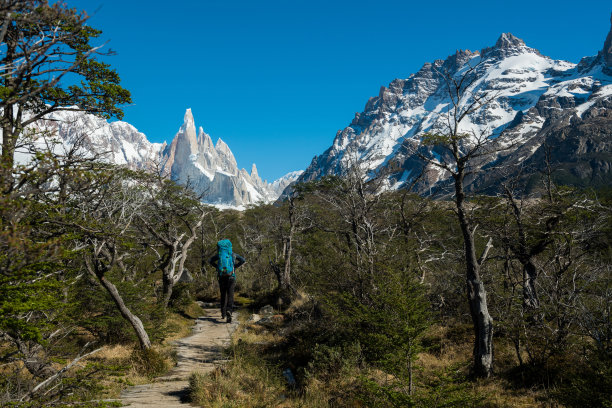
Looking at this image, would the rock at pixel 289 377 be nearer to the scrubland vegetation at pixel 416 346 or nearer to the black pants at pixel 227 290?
the scrubland vegetation at pixel 416 346

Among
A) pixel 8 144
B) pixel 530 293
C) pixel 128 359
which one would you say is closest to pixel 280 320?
pixel 128 359

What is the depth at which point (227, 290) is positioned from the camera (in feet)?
35.7

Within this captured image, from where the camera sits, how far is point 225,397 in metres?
6.07

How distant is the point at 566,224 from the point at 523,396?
27.4 feet

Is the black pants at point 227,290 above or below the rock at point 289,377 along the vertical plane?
above

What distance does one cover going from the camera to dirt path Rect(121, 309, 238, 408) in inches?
242

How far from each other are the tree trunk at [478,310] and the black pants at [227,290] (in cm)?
666

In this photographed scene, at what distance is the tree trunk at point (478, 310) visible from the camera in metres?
7.80

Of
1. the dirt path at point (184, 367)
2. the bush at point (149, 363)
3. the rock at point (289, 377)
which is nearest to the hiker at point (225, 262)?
the dirt path at point (184, 367)

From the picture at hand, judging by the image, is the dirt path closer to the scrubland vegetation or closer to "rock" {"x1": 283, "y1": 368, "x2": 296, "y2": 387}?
the scrubland vegetation

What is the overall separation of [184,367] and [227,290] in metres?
2.70

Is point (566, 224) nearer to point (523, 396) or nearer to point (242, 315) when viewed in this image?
point (523, 396)

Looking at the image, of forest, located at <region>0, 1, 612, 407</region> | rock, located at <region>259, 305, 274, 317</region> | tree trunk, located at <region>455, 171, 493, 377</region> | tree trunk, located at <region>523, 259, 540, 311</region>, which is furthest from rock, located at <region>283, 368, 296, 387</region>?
rock, located at <region>259, 305, 274, 317</region>

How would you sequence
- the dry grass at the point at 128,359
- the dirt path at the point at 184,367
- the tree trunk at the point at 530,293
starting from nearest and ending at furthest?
the dirt path at the point at 184,367, the dry grass at the point at 128,359, the tree trunk at the point at 530,293
